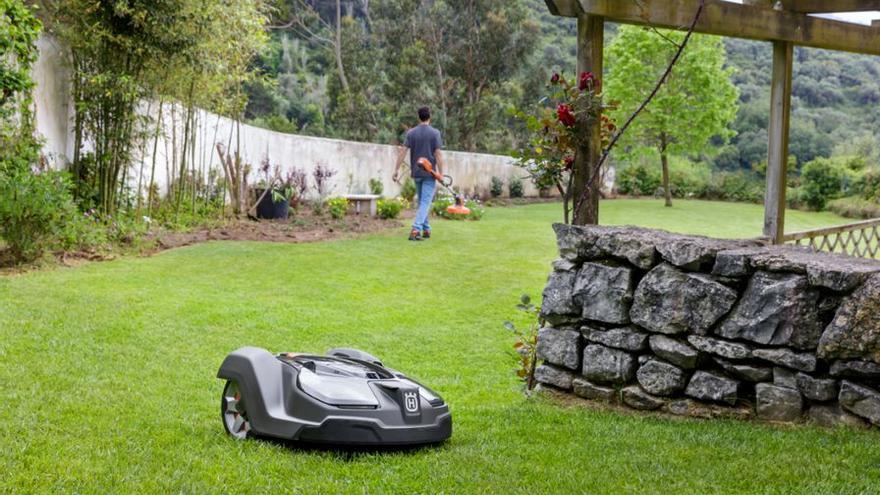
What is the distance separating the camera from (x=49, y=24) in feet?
32.3

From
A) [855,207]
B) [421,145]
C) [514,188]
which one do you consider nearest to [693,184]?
[855,207]

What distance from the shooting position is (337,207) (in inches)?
560

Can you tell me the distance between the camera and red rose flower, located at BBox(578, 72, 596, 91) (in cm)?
522

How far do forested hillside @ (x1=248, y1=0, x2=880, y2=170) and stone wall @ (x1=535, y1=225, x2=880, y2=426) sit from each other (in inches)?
953

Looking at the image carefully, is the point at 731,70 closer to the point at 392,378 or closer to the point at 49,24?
the point at 49,24

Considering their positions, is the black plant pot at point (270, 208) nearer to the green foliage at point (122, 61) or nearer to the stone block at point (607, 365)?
the green foliage at point (122, 61)

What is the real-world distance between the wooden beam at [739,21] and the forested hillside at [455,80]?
21.7 metres

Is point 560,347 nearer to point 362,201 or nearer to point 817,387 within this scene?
point 817,387

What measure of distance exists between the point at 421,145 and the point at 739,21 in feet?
18.5

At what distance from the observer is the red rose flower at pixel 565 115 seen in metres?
5.11

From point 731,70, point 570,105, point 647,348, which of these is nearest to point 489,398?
point 647,348

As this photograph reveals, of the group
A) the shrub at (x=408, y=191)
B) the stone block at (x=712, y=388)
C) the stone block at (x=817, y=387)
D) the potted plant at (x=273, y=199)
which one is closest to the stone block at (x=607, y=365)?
the stone block at (x=712, y=388)

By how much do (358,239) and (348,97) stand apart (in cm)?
1995

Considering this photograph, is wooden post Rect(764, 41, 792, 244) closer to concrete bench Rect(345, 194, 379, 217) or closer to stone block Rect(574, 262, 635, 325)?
stone block Rect(574, 262, 635, 325)
